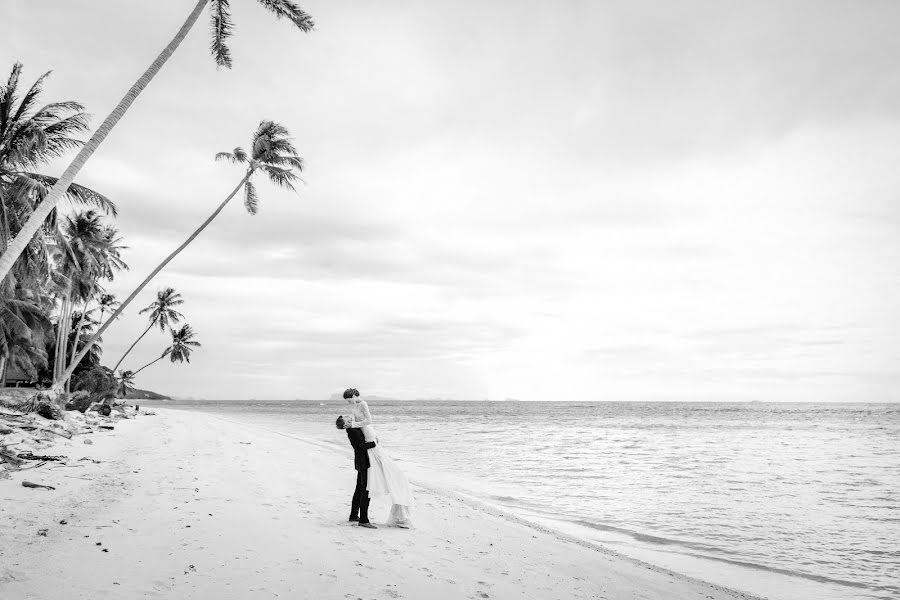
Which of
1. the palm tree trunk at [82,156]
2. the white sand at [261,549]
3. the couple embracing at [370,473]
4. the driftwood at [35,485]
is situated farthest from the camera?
the palm tree trunk at [82,156]

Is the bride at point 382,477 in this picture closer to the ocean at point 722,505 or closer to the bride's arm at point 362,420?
the bride's arm at point 362,420

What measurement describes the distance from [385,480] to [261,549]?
6.84 feet

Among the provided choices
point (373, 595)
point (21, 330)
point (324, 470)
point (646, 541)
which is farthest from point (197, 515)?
point (21, 330)

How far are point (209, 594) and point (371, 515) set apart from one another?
12.9ft

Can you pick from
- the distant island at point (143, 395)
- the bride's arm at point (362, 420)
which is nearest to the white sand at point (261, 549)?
the bride's arm at point (362, 420)

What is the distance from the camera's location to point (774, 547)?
899 centimetres

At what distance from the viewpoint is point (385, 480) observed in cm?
750

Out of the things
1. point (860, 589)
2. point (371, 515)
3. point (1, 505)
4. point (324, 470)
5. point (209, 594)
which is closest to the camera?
point (209, 594)

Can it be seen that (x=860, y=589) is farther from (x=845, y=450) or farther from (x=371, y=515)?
(x=845, y=450)

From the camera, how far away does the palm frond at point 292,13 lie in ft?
41.0

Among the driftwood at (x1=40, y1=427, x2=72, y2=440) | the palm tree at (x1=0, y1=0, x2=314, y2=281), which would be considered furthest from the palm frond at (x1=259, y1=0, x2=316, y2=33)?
the driftwood at (x1=40, y1=427, x2=72, y2=440)

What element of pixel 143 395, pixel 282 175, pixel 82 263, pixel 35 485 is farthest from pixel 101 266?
pixel 143 395

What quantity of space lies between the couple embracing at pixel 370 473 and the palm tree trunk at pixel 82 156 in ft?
19.5

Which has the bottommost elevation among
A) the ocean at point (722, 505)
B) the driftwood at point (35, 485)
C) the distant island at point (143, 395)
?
the distant island at point (143, 395)
